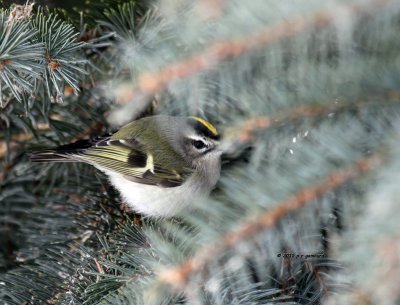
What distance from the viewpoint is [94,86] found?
1.59 meters

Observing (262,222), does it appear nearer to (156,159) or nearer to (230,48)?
(230,48)

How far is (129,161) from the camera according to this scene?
1866 mm

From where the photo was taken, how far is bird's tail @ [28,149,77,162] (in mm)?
1565

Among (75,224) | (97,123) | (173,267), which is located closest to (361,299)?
(173,267)

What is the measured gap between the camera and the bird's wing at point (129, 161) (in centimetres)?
166

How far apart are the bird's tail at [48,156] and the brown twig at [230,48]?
78 centimetres

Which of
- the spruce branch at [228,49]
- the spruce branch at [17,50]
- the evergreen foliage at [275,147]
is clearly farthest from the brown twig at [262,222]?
the spruce branch at [17,50]

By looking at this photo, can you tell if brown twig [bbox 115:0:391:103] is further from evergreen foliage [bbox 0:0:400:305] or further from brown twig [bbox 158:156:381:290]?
brown twig [bbox 158:156:381:290]

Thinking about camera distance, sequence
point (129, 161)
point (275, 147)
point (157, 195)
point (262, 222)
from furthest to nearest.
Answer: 1. point (129, 161)
2. point (157, 195)
3. point (275, 147)
4. point (262, 222)

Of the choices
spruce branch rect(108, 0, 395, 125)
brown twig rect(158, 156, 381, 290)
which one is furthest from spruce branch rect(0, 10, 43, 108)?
brown twig rect(158, 156, 381, 290)

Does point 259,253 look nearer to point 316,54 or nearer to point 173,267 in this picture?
point 173,267

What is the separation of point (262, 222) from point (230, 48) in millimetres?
237

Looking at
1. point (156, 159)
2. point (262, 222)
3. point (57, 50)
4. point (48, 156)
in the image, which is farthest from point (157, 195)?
point (262, 222)

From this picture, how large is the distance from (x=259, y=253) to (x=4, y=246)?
1137mm
